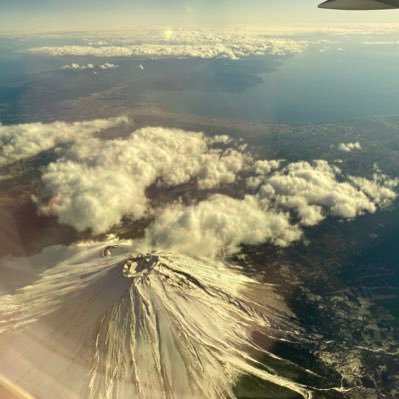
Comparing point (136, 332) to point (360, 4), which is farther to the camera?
point (136, 332)

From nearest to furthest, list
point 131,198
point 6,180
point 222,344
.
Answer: point 222,344 → point 131,198 → point 6,180

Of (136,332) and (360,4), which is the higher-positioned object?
(360,4)

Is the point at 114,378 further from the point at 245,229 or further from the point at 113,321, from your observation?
the point at 245,229

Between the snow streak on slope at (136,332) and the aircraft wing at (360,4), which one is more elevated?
the aircraft wing at (360,4)

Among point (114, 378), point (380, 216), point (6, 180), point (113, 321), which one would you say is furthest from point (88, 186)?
point (380, 216)

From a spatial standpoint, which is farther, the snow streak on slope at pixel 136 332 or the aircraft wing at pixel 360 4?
the snow streak on slope at pixel 136 332
